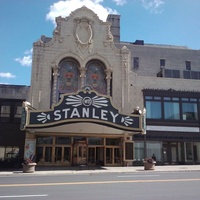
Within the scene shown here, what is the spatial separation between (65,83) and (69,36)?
5.51 metres

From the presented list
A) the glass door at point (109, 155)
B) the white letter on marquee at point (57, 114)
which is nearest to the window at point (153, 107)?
the glass door at point (109, 155)

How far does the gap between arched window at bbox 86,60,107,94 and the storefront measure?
508 cm

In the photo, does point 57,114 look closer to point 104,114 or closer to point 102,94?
point 104,114

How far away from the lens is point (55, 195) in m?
9.43

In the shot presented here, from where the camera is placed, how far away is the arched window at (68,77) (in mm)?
29845

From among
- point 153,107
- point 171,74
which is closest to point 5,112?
point 153,107

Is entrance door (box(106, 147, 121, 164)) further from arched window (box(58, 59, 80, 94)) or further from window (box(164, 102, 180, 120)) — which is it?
arched window (box(58, 59, 80, 94))

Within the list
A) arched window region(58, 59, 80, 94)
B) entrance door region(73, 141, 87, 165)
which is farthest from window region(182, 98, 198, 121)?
arched window region(58, 59, 80, 94)

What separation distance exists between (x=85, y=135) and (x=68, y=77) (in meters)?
6.83

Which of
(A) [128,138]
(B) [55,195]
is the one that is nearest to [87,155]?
(A) [128,138]

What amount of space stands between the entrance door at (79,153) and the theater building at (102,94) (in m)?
0.11

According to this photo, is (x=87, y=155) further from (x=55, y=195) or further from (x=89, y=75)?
(x=55, y=195)

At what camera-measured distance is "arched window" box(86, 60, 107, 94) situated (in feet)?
100

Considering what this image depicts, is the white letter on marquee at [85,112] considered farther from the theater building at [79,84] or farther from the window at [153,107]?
the window at [153,107]
